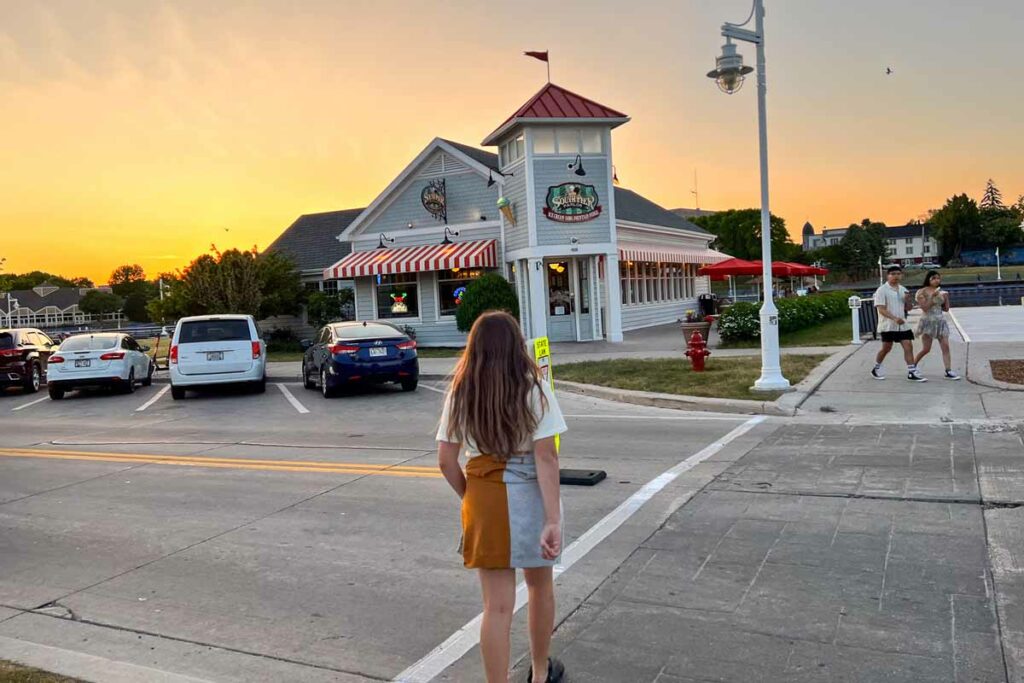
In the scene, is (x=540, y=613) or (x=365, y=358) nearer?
(x=540, y=613)

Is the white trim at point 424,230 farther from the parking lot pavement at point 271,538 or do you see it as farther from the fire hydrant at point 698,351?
the parking lot pavement at point 271,538

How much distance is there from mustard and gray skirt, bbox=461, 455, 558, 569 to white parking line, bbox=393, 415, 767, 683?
3.35 ft

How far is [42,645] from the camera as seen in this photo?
4.57m

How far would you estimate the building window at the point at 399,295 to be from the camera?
29.0 metres

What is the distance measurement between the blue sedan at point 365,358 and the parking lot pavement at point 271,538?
317 cm

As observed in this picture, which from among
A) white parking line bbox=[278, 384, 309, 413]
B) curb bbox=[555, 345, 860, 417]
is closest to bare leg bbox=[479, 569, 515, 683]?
curb bbox=[555, 345, 860, 417]

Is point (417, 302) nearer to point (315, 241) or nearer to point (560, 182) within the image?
point (560, 182)

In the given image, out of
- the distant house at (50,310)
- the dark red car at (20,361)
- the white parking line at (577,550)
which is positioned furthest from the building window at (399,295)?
the distant house at (50,310)

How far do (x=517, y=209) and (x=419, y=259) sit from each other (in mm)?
3827

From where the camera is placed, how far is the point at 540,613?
359cm

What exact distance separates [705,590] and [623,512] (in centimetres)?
176

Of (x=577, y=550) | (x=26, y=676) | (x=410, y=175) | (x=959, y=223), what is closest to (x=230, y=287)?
(x=410, y=175)

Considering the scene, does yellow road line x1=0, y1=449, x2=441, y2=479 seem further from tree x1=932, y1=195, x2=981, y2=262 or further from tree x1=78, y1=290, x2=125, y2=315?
tree x1=78, y1=290, x2=125, y2=315

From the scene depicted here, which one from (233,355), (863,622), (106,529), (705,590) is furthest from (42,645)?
(233,355)
